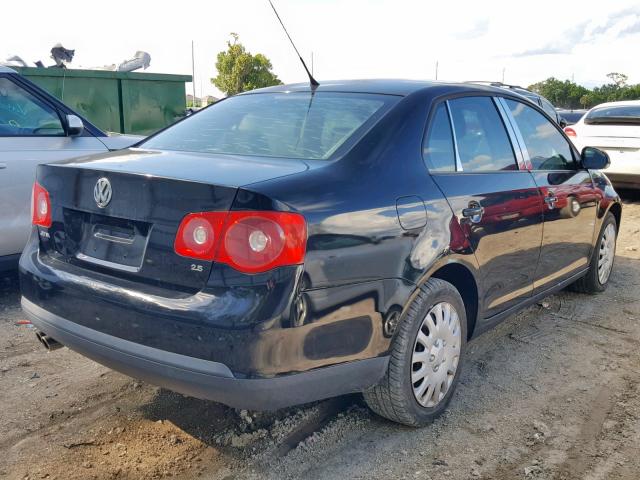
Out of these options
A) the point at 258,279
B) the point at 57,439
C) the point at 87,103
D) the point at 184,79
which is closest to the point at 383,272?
the point at 258,279

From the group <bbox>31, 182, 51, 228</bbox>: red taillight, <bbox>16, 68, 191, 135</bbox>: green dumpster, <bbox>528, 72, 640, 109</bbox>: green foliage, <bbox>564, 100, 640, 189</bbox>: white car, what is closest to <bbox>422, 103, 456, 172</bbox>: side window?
<bbox>31, 182, 51, 228</bbox>: red taillight

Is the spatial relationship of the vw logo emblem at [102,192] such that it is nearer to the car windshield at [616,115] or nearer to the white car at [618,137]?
the white car at [618,137]

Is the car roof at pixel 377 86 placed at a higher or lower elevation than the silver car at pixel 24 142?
higher

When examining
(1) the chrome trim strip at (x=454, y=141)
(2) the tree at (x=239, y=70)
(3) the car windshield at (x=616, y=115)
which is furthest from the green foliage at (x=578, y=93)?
(1) the chrome trim strip at (x=454, y=141)

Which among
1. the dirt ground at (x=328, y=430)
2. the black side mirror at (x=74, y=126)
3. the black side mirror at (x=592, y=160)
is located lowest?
the dirt ground at (x=328, y=430)

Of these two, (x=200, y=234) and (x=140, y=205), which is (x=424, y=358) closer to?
(x=200, y=234)

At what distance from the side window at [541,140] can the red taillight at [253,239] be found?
2286 millimetres

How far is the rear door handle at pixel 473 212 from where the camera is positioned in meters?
3.23

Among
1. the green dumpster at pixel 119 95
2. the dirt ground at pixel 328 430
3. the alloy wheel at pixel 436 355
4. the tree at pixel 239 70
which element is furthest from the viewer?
the tree at pixel 239 70

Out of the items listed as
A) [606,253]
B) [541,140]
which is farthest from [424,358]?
[606,253]

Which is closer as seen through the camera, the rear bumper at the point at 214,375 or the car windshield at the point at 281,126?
the rear bumper at the point at 214,375

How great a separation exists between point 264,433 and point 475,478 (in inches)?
38.1

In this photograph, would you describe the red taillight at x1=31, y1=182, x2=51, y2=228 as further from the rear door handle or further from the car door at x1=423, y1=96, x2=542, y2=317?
the rear door handle

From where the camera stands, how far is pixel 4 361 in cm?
388
